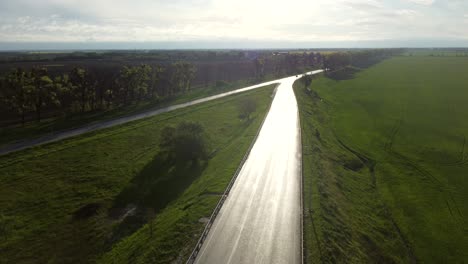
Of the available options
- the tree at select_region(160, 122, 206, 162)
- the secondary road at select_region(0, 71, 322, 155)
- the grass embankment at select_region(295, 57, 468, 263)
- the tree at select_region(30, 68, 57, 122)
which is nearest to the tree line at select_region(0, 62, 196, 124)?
the tree at select_region(30, 68, 57, 122)

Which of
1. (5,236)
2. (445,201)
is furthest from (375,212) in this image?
(5,236)

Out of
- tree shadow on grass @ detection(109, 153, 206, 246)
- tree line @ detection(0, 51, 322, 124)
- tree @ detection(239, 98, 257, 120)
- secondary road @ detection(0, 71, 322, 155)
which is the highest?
tree line @ detection(0, 51, 322, 124)

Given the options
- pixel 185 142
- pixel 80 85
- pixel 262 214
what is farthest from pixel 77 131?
pixel 262 214

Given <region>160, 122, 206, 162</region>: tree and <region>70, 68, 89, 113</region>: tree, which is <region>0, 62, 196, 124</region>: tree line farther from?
<region>160, 122, 206, 162</region>: tree

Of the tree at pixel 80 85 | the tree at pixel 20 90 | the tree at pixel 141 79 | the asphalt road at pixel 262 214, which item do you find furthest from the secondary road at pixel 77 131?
the asphalt road at pixel 262 214

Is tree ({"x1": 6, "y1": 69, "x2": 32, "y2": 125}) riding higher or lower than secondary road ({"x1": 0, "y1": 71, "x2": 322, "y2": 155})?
higher

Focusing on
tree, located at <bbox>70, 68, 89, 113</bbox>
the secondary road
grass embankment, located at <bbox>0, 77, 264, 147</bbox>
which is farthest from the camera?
tree, located at <bbox>70, 68, 89, 113</bbox>
